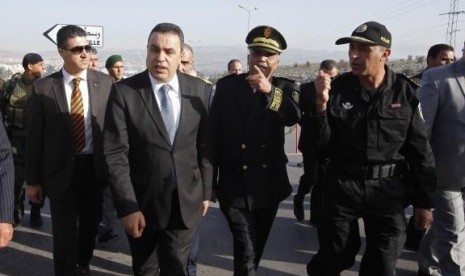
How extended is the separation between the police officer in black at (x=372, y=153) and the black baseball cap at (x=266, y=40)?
41cm

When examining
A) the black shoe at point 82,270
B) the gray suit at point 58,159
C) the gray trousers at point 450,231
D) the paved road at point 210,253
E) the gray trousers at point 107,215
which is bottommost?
the paved road at point 210,253

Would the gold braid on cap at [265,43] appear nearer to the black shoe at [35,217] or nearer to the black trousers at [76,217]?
the black trousers at [76,217]

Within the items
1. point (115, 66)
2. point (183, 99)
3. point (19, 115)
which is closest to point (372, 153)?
point (183, 99)

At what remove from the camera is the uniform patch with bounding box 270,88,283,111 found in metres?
3.11

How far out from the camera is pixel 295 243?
5070mm

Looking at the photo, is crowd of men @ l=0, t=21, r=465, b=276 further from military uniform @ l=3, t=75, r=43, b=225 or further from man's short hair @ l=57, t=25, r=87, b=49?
military uniform @ l=3, t=75, r=43, b=225

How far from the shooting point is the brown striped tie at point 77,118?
366 centimetres

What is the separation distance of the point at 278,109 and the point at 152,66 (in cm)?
87

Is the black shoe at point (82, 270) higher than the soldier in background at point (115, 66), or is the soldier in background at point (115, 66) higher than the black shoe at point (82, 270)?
the soldier in background at point (115, 66)

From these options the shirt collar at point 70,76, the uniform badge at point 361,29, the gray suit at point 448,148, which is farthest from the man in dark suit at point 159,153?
the gray suit at point 448,148

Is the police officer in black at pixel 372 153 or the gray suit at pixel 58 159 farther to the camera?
the gray suit at pixel 58 159

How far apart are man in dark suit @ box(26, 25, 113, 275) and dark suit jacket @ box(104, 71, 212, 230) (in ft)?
2.56

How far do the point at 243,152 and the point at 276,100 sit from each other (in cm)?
43

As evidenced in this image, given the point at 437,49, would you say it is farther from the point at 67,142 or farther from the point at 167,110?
the point at 67,142
